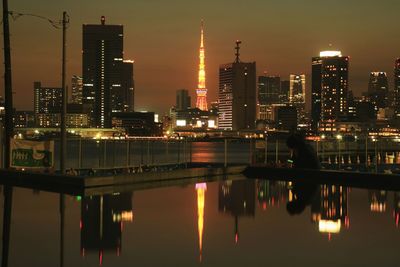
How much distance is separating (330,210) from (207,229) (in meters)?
3.86

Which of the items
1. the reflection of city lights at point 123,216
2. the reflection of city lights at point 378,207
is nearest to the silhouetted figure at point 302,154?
the reflection of city lights at point 378,207

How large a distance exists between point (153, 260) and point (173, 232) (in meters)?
2.42

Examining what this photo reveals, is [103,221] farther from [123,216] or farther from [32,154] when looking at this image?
[32,154]

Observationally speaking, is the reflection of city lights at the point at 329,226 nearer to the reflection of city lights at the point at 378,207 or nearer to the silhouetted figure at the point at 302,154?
the reflection of city lights at the point at 378,207

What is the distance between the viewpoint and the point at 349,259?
8.75m

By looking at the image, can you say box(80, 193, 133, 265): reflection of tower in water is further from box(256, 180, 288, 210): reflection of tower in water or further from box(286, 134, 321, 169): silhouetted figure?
box(286, 134, 321, 169): silhouetted figure

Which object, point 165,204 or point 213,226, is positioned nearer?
point 213,226

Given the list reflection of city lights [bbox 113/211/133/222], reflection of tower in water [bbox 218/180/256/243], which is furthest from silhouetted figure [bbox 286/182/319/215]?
→ reflection of city lights [bbox 113/211/133/222]

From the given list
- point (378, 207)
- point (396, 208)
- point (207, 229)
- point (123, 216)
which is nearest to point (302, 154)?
point (378, 207)

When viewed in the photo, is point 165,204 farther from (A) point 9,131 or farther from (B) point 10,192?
(A) point 9,131

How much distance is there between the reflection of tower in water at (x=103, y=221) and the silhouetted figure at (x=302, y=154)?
301 inches

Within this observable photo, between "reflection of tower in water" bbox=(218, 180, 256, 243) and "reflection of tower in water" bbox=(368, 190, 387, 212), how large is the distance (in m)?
3.02

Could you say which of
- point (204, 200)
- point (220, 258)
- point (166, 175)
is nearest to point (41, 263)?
point (220, 258)

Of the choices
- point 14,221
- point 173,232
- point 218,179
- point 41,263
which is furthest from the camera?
point 218,179
